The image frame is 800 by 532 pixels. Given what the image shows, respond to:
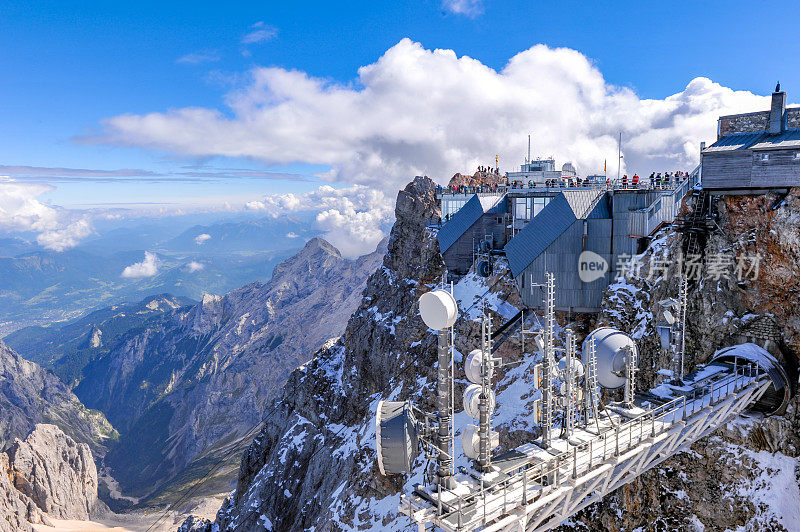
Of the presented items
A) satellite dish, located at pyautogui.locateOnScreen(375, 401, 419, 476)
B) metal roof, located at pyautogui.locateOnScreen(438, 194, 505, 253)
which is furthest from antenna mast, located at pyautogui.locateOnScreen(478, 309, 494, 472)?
metal roof, located at pyautogui.locateOnScreen(438, 194, 505, 253)

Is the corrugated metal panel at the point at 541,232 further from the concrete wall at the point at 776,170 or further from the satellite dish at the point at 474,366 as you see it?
the satellite dish at the point at 474,366

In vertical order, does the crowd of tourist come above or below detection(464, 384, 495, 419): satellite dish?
above

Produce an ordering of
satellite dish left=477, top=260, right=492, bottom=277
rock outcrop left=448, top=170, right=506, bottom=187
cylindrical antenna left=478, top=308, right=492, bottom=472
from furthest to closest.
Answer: rock outcrop left=448, top=170, right=506, bottom=187 → satellite dish left=477, top=260, right=492, bottom=277 → cylindrical antenna left=478, top=308, right=492, bottom=472

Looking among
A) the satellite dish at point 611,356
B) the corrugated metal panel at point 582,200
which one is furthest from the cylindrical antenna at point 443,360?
the corrugated metal panel at point 582,200

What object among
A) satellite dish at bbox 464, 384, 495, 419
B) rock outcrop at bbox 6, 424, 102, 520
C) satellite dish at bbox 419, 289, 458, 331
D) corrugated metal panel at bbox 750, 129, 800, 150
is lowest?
rock outcrop at bbox 6, 424, 102, 520

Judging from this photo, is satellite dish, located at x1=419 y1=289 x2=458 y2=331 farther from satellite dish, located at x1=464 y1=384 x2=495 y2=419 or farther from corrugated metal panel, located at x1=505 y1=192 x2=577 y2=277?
corrugated metal panel, located at x1=505 y1=192 x2=577 y2=277

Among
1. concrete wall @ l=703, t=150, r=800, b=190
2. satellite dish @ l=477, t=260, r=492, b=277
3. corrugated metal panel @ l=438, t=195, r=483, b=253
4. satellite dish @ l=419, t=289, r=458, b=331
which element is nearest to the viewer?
satellite dish @ l=419, t=289, r=458, b=331
